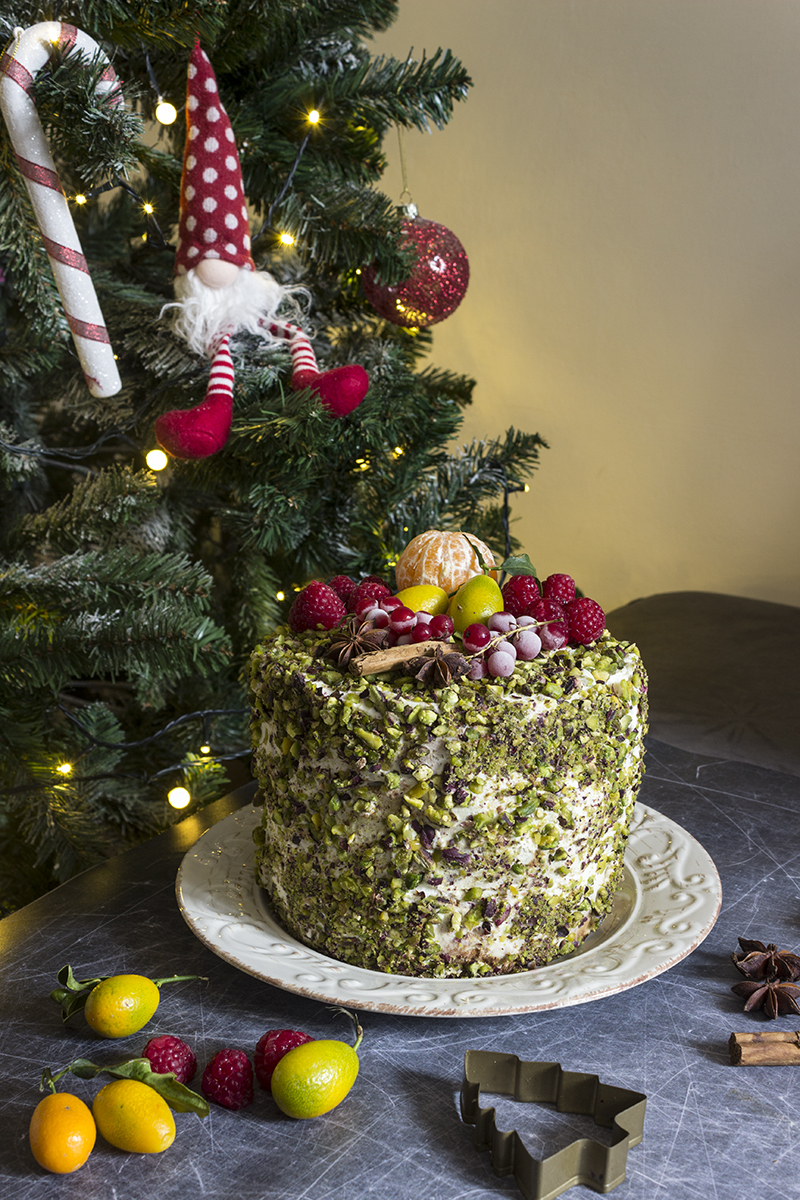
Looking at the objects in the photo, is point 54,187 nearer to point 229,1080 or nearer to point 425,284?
point 425,284

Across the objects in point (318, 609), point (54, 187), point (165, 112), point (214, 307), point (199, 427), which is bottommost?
point (318, 609)

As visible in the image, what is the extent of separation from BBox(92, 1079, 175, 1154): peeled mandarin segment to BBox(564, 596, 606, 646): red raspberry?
608 millimetres

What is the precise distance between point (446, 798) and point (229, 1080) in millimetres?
306

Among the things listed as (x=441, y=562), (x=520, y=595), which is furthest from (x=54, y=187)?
(x=520, y=595)

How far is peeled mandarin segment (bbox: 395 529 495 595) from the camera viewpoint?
1112mm

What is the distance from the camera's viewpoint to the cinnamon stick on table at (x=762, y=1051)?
833mm

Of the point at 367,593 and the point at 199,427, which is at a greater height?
the point at 199,427

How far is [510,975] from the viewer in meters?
0.91

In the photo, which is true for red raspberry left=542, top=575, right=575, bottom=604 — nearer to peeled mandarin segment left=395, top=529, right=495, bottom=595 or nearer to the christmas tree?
peeled mandarin segment left=395, top=529, right=495, bottom=595

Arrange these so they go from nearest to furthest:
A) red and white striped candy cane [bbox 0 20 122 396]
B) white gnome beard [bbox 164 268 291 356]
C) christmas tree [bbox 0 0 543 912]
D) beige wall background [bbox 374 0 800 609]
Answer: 1. red and white striped candy cane [bbox 0 20 122 396]
2. christmas tree [bbox 0 0 543 912]
3. white gnome beard [bbox 164 268 291 356]
4. beige wall background [bbox 374 0 800 609]

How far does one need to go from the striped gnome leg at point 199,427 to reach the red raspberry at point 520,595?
1.56 feet

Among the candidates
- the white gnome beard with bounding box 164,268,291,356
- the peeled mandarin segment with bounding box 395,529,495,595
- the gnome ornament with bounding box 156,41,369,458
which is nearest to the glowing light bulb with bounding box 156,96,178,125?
the gnome ornament with bounding box 156,41,369,458

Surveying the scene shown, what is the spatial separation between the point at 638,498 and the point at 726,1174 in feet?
6.24

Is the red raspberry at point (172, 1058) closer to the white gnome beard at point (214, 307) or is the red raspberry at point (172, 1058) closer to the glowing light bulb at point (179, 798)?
the glowing light bulb at point (179, 798)
